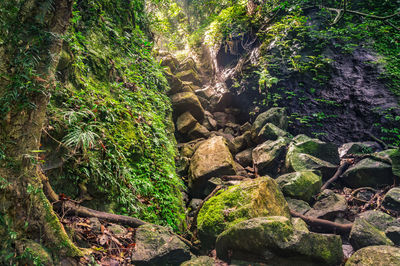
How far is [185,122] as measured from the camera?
347 inches

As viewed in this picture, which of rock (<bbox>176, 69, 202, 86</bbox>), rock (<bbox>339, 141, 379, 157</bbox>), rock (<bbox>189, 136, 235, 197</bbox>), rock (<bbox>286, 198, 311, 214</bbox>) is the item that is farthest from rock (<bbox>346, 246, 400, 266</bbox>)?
Result: rock (<bbox>176, 69, 202, 86</bbox>)

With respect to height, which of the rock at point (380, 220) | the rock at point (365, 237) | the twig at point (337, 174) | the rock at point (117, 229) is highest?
the rock at point (117, 229)

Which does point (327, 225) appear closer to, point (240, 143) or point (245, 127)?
point (240, 143)

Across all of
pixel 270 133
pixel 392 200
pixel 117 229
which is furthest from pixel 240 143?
pixel 117 229

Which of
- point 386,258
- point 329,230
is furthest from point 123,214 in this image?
point 329,230

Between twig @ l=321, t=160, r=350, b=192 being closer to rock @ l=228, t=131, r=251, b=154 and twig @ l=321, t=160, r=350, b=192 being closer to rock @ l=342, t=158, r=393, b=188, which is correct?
rock @ l=342, t=158, r=393, b=188

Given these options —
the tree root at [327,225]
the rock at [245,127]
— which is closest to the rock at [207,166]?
the tree root at [327,225]

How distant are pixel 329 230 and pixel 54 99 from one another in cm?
610

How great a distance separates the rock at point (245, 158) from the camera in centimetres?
774

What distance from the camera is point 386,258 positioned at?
256 cm

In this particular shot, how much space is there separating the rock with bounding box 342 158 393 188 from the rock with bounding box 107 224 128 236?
21.2 feet

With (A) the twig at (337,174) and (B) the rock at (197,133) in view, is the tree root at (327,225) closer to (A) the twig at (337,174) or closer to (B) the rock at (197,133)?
(A) the twig at (337,174)

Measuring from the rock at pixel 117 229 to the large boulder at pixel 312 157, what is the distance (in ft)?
17.8

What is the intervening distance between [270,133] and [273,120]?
865mm
